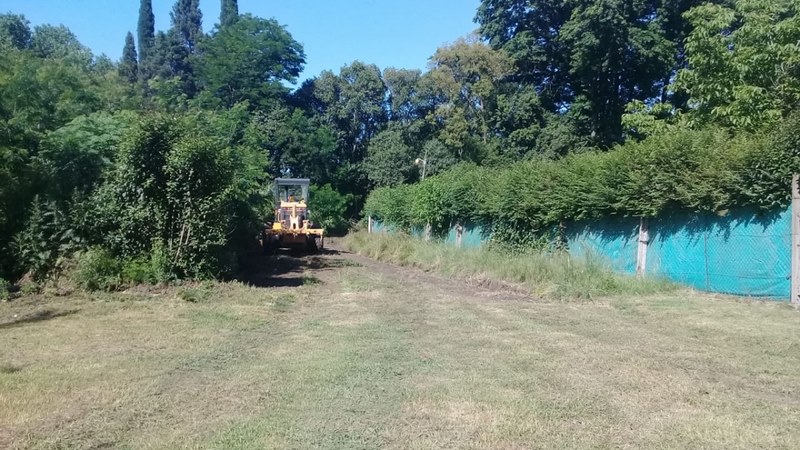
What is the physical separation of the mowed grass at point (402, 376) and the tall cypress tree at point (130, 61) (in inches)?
2682

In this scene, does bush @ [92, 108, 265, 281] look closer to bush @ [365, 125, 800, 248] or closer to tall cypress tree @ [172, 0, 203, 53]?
bush @ [365, 125, 800, 248]

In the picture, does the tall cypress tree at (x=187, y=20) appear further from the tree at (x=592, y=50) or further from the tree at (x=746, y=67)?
the tree at (x=746, y=67)

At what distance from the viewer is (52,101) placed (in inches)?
738

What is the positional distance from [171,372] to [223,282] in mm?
8745

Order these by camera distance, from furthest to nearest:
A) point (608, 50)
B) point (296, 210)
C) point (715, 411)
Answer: point (608, 50) < point (296, 210) < point (715, 411)

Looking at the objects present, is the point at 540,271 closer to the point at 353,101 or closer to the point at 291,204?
the point at 291,204

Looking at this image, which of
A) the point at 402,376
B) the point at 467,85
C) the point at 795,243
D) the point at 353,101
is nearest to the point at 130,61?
the point at 353,101

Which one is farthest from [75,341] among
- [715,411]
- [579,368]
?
[715,411]

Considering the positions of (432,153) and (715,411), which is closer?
(715,411)

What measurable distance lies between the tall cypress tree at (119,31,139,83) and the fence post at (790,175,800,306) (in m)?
72.4

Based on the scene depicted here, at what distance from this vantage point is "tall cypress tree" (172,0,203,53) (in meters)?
79.9

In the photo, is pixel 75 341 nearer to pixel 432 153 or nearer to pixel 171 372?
pixel 171 372

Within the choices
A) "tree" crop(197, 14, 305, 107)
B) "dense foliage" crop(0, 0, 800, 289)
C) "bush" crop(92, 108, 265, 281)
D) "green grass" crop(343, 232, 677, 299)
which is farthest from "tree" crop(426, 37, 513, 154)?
"bush" crop(92, 108, 265, 281)

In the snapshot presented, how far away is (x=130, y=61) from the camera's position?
7975cm
